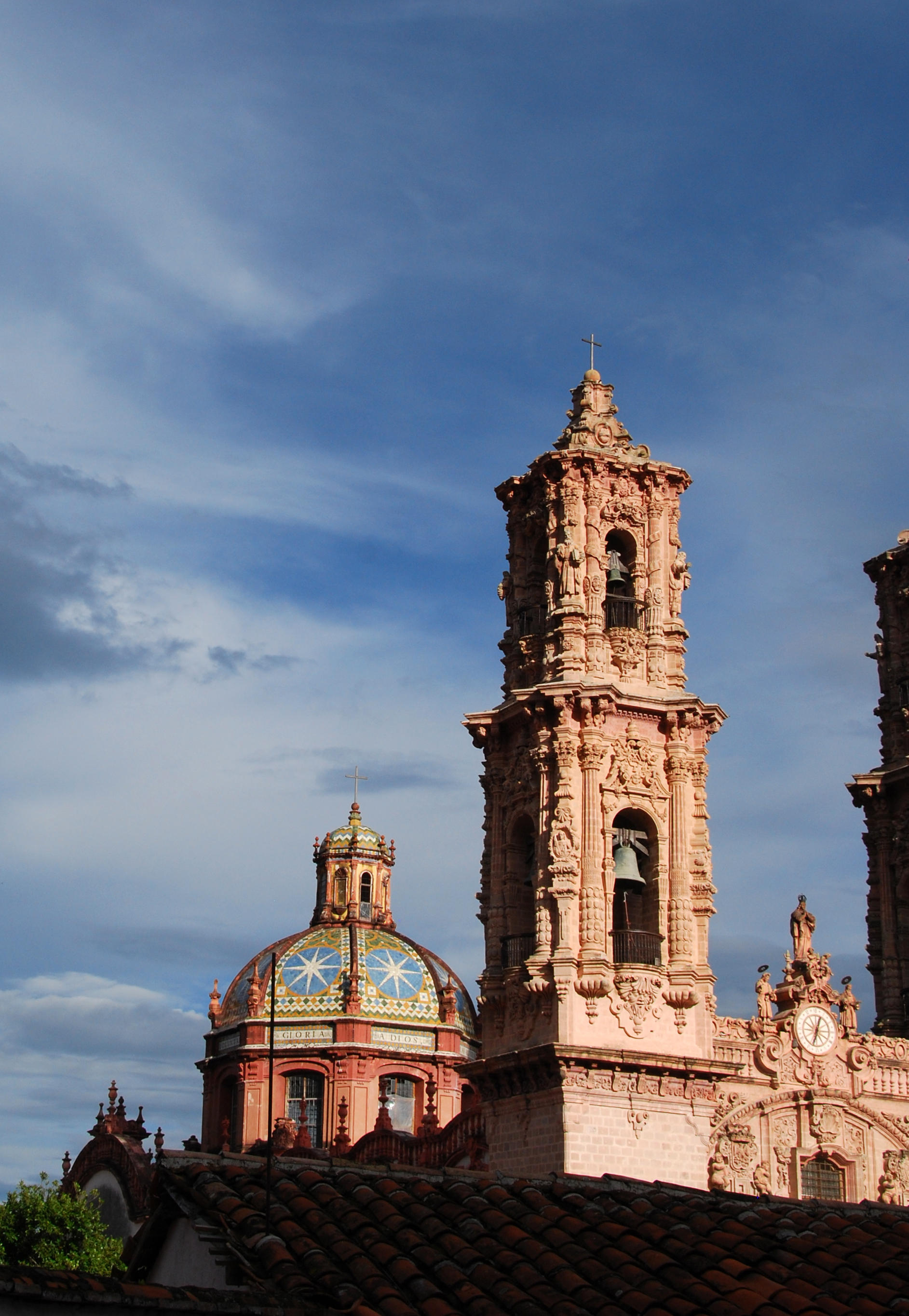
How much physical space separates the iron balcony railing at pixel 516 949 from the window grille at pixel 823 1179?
667 centimetres

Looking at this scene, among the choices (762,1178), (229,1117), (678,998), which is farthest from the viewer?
(229,1117)

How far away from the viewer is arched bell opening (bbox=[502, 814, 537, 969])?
33.6 meters

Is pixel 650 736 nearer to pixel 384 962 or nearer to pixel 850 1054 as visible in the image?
pixel 850 1054

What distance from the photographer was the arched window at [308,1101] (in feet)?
174

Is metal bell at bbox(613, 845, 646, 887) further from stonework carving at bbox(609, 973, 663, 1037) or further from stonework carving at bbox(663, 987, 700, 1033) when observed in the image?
stonework carving at bbox(663, 987, 700, 1033)

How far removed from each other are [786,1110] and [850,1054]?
1.76 m

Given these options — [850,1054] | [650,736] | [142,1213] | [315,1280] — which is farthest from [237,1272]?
[142,1213]

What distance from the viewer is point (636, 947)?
3316cm

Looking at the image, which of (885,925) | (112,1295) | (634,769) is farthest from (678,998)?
(112,1295)

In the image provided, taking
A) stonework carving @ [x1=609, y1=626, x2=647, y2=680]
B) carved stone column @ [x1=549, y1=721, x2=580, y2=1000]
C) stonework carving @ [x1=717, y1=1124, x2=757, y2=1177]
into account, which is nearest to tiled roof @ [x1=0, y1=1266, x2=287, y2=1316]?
carved stone column @ [x1=549, y1=721, x2=580, y2=1000]

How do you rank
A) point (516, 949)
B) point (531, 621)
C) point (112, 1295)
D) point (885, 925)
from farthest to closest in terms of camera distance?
point (885, 925) → point (531, 621) → point (516, 949) → point (112, 1295)

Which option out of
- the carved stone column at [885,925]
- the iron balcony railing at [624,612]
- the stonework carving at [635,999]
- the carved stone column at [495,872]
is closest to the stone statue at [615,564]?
the iron balcony railing at [624,612]

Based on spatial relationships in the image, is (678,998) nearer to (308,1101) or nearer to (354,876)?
(308,1101)

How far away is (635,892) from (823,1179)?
21.2 ft
